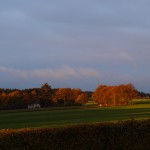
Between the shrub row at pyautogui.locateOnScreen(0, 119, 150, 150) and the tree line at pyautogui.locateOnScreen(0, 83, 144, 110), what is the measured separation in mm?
117138

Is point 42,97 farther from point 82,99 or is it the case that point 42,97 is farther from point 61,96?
point 82,99

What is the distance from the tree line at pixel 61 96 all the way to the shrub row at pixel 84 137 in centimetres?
11714

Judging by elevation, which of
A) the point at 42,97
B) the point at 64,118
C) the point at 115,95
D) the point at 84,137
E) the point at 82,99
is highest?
the point at 115,95

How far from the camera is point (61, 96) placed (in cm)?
14712

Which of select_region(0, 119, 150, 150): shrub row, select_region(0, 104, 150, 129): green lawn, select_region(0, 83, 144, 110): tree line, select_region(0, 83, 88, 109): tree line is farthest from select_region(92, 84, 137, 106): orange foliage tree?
select_region(0, 119, 150, 150): shrub row

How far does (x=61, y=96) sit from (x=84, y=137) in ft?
442

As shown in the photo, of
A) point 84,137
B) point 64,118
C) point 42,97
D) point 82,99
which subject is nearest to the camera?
point 84,137

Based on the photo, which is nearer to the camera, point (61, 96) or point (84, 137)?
point (84, 137)

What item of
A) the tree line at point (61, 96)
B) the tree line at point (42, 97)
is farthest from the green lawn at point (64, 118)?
the tree line at point (61, 96)

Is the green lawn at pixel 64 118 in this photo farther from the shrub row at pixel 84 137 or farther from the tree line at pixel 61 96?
the tree line at pixel 61 96

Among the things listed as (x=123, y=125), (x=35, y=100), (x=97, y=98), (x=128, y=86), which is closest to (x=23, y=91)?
(x=35, y=100)

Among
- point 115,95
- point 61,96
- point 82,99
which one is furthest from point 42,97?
point 115,95

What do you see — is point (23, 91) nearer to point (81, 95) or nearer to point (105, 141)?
point (81, 95)

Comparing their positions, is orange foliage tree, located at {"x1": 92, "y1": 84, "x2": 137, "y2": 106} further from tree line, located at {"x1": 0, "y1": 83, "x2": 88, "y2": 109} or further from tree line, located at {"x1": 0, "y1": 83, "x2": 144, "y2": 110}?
tree line, located at {"x1": 0, "y1": 83, "x2": 88, "y2": 109}
